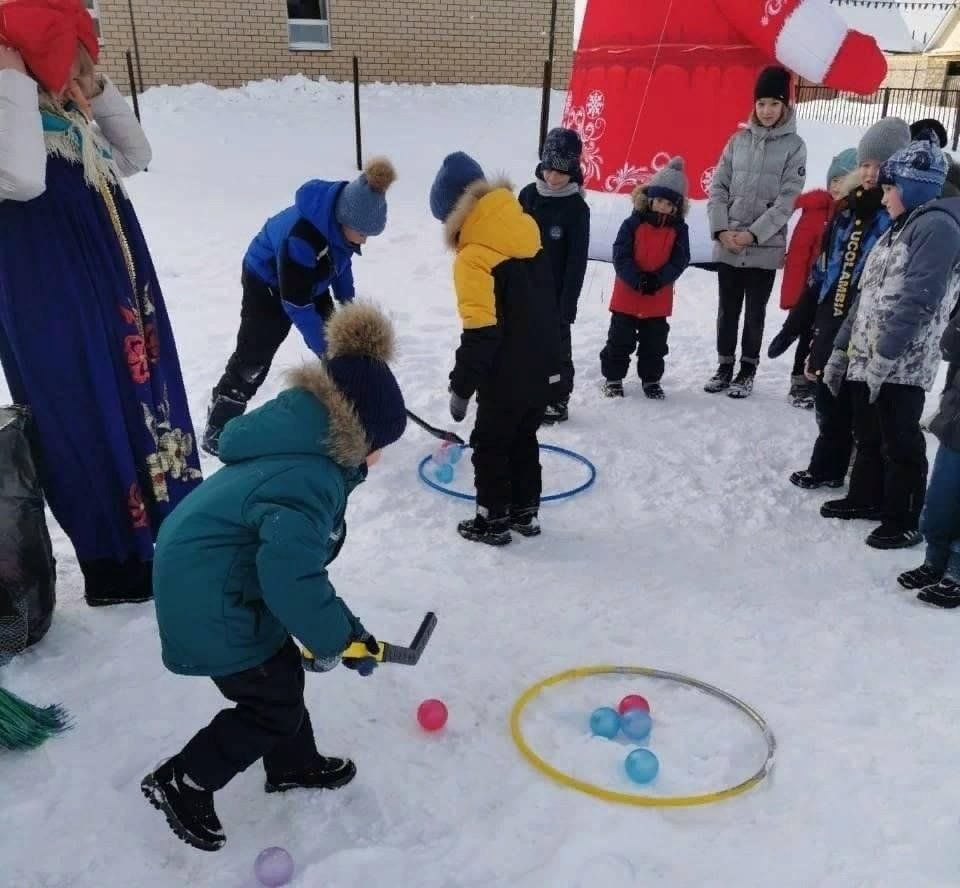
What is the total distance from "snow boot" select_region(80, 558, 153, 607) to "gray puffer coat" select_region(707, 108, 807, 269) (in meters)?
4.46

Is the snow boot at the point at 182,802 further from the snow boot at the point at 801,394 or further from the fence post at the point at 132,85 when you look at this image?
the fence post at the point at 132,85

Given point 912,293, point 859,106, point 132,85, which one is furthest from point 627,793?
point 859,106

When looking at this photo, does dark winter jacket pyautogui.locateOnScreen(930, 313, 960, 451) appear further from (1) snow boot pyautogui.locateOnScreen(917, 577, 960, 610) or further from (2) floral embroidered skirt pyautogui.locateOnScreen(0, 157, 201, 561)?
(2) floral embroidered skirt pyautogui.locateOnScreen(0, 157, 201, 561)

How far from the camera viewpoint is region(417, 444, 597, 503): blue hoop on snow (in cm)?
468

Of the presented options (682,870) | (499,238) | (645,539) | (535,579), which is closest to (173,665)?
(682,870)

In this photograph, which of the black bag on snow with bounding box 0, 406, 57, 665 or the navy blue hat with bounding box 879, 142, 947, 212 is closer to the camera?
the black bag on snow with bounding box 0, 406, 57, 665

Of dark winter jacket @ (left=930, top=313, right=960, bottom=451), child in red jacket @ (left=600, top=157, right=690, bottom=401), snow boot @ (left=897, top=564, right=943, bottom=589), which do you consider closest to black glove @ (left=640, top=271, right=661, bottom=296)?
child in red jacket @ (left=600, top=157, right=690, bottom=401)

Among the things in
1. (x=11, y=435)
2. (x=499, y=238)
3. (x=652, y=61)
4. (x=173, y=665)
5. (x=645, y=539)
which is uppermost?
(x=652, y=61)

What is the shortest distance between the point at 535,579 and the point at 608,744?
44.6 inches

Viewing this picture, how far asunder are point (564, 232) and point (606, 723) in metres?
3.33

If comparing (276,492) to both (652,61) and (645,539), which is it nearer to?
(645,539)

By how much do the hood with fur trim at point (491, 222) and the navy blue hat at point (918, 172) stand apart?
1.65m

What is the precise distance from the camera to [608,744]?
2.95m

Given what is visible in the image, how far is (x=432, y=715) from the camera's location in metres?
2.93
